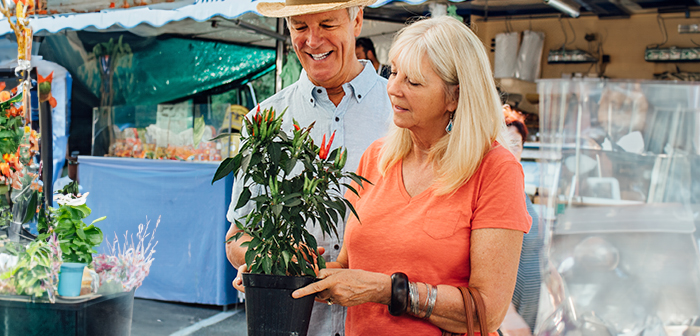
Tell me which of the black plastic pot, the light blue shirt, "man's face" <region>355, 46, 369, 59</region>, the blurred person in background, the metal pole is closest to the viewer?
the black plastic pot

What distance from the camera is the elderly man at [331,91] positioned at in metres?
1.56

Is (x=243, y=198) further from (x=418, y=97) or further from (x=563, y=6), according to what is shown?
(x=563, y=6)

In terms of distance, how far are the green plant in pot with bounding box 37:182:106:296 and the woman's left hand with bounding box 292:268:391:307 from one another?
2.77ft

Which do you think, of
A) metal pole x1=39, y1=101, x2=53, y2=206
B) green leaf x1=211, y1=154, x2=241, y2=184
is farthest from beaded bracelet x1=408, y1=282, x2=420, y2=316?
metal pole x1=39, y1=101, x2=53, y2=206

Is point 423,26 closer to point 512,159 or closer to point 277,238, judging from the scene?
point 512,159

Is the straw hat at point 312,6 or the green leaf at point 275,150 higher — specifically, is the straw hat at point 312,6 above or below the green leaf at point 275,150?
above

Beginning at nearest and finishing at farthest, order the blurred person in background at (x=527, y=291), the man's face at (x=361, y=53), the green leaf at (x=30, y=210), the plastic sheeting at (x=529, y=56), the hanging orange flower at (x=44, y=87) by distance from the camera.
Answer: the green leaf at (x=30, y=210) → the blurred person in background at (x=527, y=291) → the hanging orange flower at (x=44, y=87) → the man's face at (x=361, y=53) → the plastic sheeting at (x=529, y=56)

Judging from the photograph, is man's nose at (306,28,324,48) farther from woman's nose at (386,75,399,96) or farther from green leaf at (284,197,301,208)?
green leaf at (284,197,301,208)

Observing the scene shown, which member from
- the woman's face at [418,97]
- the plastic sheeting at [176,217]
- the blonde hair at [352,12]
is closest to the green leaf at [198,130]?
the plastic sheeting at [176,217]

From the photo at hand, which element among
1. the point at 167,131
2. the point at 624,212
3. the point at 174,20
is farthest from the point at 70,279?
the point at 167,131

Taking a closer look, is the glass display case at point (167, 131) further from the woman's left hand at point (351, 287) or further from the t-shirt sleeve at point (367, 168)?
the woman's left hand at point (351, 287)

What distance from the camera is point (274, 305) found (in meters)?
1.07

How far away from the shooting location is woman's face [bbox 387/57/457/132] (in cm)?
124

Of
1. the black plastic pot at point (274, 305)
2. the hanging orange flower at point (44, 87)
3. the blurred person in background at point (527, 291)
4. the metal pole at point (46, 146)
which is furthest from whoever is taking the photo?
the hanging orange flower at point (44, 87)
